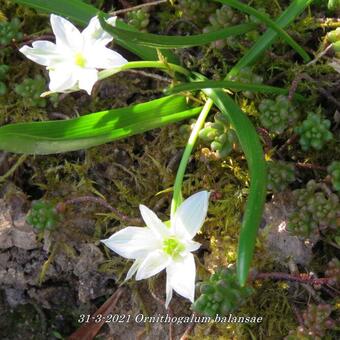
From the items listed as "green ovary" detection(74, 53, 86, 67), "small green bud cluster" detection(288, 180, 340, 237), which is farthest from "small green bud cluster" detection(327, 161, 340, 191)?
"green ovary" detection(74, 53, 86, 67)

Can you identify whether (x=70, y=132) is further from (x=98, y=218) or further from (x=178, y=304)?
(x=178, y=304)

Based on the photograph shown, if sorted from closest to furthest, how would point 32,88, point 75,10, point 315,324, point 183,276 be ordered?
point 183,276 < point 315,324 < point 75,10 < point 32,88

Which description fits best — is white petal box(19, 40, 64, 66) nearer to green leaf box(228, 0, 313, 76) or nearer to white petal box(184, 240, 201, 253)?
green leaf box(228, 0, 313, 76)

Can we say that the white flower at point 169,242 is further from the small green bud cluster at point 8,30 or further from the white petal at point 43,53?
the small green bud cluster at point 8,30

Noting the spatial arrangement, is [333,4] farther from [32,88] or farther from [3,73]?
[3,73]

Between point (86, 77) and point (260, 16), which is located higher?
point (260, 16)

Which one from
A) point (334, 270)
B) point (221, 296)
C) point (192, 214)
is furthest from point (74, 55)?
point (334, 270)

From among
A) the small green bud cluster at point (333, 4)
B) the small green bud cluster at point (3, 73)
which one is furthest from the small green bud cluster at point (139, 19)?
the small green bud cluster at point (333, 4)
